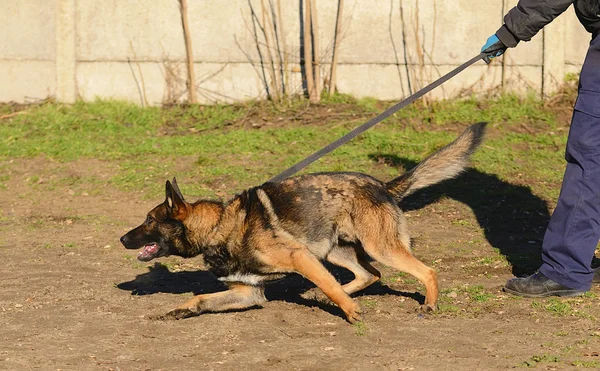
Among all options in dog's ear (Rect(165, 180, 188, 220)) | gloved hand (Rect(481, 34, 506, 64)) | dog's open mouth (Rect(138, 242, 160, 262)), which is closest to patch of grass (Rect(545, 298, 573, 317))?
gloved hand (Rect(481, 34, 506, 64))

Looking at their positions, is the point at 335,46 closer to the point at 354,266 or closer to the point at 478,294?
the point at 354,266

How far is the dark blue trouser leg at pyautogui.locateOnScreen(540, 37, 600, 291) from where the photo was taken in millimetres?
5543

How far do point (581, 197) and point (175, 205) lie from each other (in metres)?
2.65

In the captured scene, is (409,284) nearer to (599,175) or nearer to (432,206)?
(599,175)

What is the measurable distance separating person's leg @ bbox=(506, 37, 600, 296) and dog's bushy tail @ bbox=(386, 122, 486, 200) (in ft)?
2.34

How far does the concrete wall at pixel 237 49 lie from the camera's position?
11.2 metres

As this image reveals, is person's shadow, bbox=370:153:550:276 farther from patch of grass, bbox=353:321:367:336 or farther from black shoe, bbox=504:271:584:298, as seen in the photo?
patch of grass, bbox=353:321:367:336

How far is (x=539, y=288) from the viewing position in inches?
228

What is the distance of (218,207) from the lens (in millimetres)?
5828

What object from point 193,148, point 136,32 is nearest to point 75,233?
point 193,148

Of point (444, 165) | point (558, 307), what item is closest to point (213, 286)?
point (444, 165)

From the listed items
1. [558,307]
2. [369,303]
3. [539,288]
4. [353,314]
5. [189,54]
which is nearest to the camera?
[353,314]

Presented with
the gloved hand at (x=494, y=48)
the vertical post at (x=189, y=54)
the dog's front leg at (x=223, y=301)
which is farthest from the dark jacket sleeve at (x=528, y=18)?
the vertical post at (x=189, y=54)

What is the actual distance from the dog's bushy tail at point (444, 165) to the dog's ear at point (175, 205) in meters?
1.47
